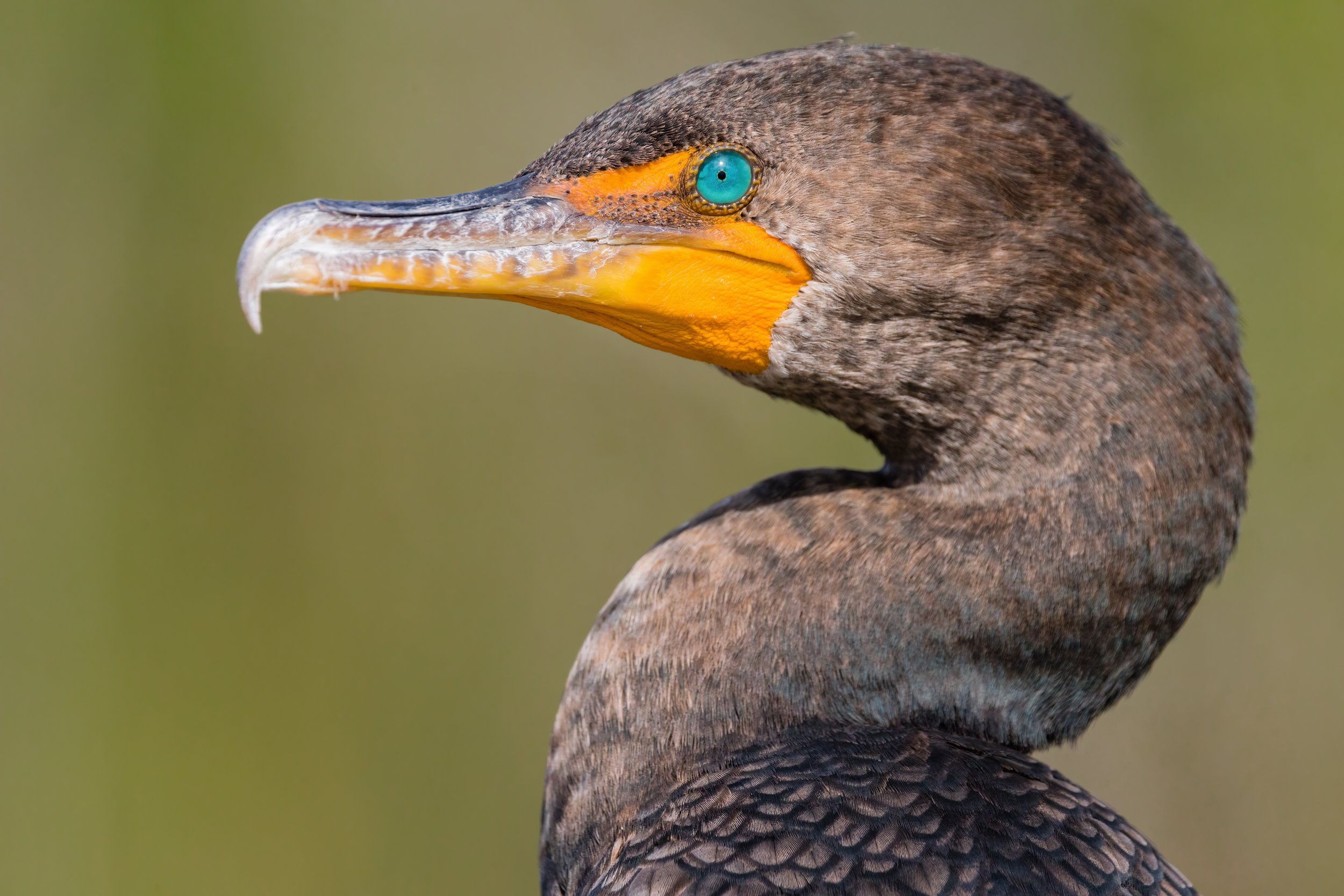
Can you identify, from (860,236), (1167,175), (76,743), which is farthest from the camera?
(1167,175)

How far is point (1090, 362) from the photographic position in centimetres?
209

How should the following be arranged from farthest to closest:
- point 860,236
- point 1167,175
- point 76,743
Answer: point 1167,175, point 76,743, point 860,236

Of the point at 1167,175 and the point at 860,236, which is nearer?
the point at 860,236

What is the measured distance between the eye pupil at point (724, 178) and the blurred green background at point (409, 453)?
105 inches

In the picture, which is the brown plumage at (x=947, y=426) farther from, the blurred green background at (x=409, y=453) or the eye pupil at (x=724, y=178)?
the blurred green background at (x=409, y=453)

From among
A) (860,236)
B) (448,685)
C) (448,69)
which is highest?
(448,69)

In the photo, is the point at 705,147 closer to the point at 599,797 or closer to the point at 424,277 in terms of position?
the point at 424,277

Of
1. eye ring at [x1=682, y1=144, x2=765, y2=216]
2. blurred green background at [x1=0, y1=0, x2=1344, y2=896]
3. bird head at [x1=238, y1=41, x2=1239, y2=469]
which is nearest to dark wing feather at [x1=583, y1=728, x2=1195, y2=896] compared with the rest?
bird head at [x1=238, y1=41, x2=1239, y2=469]

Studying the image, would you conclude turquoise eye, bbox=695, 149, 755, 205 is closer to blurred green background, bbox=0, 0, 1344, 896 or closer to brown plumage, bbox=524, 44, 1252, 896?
brown plumage, bbox=524, 44, 1252, 896

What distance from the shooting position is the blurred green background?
15.6 feet

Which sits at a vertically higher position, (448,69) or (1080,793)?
(448,69)

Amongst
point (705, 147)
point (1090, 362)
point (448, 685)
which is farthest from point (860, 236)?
point (448, 685)

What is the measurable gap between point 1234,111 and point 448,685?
407 centimetres

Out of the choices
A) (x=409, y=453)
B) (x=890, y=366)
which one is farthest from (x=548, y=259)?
(x=409, y=453)
